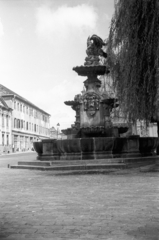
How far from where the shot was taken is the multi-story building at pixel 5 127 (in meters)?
59.3

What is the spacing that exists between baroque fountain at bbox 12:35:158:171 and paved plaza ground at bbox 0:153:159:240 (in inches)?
198

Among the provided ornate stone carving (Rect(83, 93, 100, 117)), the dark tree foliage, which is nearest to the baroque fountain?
ornate stone carving (Rect(83, 93, 100, 117))

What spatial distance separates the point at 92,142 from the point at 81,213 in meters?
8.83

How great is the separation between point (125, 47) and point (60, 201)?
4129 millimetres

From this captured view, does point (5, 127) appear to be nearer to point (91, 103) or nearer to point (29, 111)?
point (29, 111)

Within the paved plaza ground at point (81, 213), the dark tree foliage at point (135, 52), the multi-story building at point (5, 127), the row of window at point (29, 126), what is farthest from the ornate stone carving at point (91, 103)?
the row of window at point (29, 126)

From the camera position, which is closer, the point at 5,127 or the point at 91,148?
the point at 91,148

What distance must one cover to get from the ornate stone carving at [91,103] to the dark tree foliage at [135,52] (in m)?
6.74

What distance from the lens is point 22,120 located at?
70375mm

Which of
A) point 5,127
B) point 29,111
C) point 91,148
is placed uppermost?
point 29,111

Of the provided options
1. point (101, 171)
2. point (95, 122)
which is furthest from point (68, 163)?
point (95, 122)

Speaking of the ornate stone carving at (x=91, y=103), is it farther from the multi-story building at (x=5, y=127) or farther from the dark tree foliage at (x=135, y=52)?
the multi-story building at (x=5, y=127)

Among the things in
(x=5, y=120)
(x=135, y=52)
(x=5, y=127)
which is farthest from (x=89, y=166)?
(x=5, y=120)

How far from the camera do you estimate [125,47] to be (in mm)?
8078
